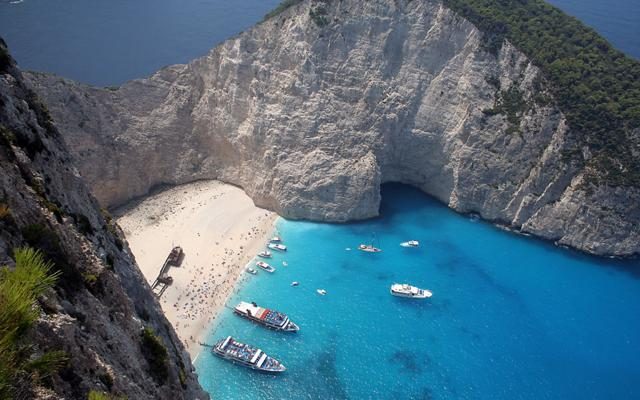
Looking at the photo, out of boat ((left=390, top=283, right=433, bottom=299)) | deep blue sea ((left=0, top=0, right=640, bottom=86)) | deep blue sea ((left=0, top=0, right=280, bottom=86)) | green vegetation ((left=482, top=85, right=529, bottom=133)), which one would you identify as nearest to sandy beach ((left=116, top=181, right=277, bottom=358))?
boat ((left=390, top=283, right=433, bottom=299))

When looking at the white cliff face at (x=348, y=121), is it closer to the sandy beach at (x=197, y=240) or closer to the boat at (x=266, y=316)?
the sandy beach at (x=197, y=240)

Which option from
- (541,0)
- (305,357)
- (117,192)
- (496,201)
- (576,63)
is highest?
(541,0)

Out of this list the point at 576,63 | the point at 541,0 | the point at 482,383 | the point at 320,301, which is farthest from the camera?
the point at 541,0

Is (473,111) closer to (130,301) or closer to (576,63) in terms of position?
(576,63)

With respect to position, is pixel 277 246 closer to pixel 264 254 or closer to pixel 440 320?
pixel 264 254

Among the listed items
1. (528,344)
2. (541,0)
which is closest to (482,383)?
(528,344)

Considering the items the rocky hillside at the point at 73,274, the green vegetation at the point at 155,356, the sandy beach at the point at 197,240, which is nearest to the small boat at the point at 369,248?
the sandy beach at the point at 197,240
